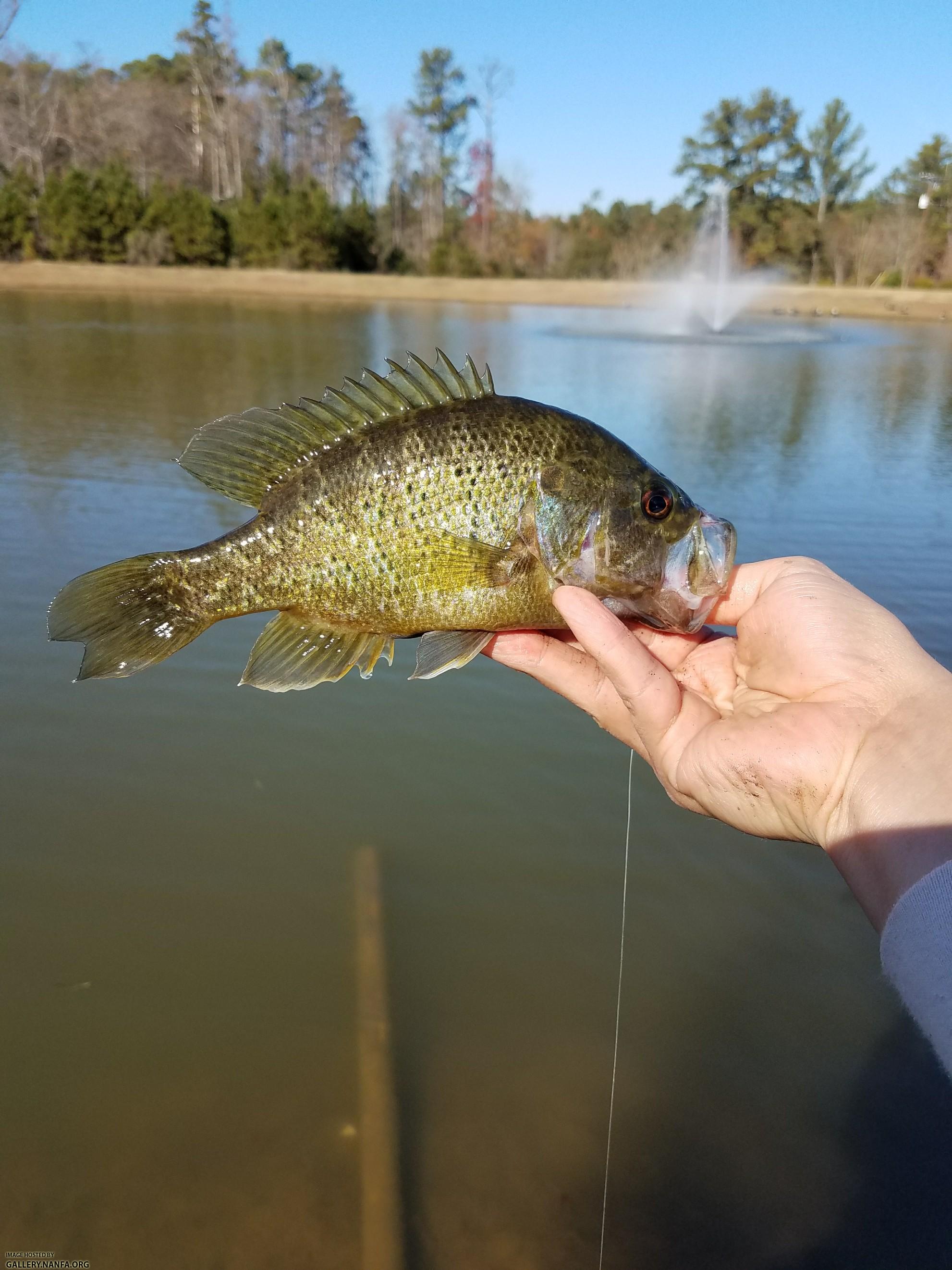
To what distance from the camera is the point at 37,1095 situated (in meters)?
3.11

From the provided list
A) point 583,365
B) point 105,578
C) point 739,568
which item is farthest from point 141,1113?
point 583,365

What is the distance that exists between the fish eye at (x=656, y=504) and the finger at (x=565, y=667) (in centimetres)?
69

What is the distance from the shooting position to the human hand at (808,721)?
2189 mm

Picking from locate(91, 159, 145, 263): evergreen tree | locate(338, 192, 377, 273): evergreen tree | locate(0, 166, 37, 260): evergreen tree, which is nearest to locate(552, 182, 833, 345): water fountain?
locate(338, 192, 377, 273): evergreen tree

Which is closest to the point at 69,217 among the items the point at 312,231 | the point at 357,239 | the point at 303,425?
the point at 312,231

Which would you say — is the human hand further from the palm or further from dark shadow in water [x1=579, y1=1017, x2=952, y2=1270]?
dark shadow in water [x1=579, y1=1017, x2=952, y2=1270]

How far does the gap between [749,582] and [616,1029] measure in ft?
6.06

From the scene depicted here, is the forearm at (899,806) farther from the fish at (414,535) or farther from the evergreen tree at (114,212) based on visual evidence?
the evergreen tree at (114,212)

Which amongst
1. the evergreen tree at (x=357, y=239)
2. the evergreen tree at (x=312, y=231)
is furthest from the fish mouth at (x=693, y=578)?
the evergreen tree at (x=357, y=239)

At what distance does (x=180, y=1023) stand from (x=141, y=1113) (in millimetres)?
373

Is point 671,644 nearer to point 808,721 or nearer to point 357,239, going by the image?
point 808,721

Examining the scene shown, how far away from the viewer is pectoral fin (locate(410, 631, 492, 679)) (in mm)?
2693

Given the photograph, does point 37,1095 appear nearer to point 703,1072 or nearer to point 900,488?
point 703,1072

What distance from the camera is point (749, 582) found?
2.97 metres
